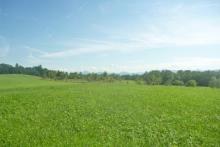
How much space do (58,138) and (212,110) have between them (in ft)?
39.4

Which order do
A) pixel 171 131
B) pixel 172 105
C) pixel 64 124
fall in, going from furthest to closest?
pixel 172 105 < pixel 64 124 < pixel 171 131

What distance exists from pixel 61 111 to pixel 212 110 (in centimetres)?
1076

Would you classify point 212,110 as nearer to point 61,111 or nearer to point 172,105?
point 172,105

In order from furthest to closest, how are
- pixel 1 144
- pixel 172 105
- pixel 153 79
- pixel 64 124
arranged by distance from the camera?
1. pixel 153 79
2. pixel 172 105
3. pixel 64 124
4. pixel 1 144

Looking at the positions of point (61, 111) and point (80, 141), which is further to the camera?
point (61, 111)

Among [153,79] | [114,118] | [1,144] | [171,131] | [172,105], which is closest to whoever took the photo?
[1,144]

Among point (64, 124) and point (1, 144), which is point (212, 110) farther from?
point (1, 144)

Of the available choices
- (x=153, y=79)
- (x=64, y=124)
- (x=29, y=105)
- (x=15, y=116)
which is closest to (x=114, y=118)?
(x=64, y=124)

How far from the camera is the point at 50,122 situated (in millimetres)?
18094

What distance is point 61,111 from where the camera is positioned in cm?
2147

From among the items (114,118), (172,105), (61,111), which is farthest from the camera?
(172,105)

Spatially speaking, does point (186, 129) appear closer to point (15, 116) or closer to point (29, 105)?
point (15, 116)

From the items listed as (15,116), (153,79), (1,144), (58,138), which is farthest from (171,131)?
(153,79)

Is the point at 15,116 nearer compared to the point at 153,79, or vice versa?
the point at 15,116
